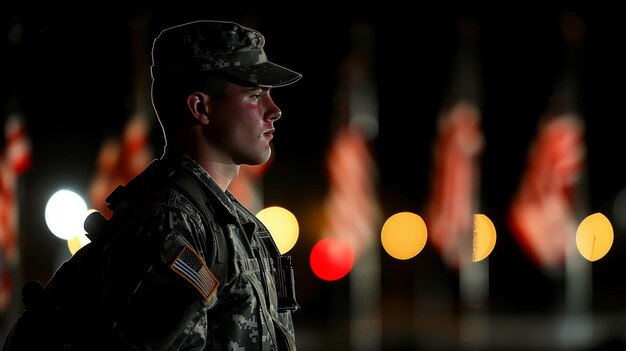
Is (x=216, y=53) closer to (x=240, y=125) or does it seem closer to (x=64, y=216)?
(x=240, y=125)

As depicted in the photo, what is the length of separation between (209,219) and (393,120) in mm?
38836

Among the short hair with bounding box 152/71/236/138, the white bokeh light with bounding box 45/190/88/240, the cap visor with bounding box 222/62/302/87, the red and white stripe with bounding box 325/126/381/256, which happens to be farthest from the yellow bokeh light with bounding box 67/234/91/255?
the cap visor with bounding box 222/62/302/87

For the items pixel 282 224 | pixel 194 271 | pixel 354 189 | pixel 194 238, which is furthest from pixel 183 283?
pixel 282 224

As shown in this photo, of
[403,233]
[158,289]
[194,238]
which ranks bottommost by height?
[158,289]

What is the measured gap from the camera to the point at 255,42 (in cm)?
287

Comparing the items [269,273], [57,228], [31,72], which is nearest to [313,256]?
[31,72]

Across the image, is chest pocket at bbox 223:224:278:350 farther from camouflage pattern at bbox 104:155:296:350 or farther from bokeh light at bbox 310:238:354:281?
bokeh light at bbox 310:238:354:281

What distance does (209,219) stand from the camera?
8.51 feet

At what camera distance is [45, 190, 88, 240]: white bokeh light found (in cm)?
1506

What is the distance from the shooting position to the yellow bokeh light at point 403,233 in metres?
37.0

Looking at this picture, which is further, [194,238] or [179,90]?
[179,90]

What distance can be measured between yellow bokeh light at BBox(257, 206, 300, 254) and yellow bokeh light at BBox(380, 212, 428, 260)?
15.4ft

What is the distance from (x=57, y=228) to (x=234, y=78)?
12.9 metres

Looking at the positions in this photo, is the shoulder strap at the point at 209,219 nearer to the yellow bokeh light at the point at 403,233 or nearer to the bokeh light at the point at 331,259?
the bokeh light at the point at 331,259
